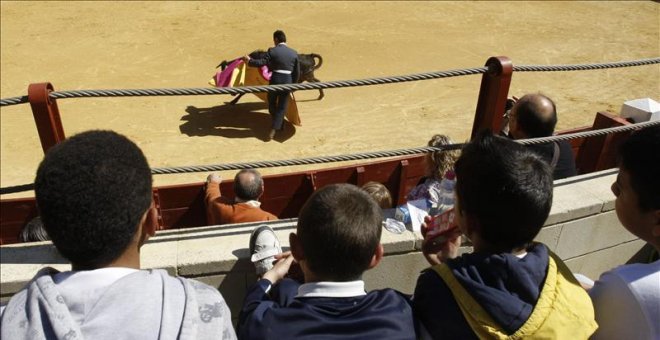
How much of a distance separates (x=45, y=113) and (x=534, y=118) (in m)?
2.64

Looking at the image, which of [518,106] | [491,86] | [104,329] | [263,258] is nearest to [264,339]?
[104,329]

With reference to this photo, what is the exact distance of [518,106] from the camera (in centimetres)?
356

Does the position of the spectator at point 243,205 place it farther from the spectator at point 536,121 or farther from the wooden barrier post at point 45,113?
the spectator at point 536,121

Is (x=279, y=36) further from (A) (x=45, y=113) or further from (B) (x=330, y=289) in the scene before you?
(B) (x=330, y=289)

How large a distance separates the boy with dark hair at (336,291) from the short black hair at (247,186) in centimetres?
207

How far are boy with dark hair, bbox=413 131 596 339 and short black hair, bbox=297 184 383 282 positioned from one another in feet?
0.84

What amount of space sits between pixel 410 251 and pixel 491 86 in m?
1.02

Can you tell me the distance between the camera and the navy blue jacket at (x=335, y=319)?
5.62 feet

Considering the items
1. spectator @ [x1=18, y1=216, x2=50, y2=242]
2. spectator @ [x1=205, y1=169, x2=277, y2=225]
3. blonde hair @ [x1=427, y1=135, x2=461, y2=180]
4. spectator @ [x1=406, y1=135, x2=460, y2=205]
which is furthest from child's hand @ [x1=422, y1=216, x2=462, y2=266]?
A: spectator @ [x1=18, y1=216, x2=50, y2=242]

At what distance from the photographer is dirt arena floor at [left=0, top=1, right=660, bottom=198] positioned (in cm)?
884

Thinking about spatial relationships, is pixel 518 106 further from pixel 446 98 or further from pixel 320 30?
pixel 320 30

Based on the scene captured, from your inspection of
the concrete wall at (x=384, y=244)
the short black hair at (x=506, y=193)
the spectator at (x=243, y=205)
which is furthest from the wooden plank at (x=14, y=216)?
the short black hair at (x=506, y=193)

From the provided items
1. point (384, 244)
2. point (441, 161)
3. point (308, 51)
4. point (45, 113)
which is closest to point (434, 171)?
point (441, 161)

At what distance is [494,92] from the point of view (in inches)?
125
